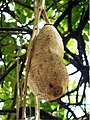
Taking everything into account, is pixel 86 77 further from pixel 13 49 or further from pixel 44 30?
pixel 44 30

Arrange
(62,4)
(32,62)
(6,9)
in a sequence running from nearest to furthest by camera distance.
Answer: (32,62), (6,9), (62,4)

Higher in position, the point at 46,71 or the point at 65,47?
the point at 65,47

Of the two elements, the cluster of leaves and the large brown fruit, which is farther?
the cluster of leaves

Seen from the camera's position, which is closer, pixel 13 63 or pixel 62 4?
pixel 13 63

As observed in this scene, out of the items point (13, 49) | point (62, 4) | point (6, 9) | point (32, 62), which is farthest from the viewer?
point (62, 4)

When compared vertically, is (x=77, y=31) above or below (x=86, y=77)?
above

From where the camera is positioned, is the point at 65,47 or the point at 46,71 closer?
the point at 46,71

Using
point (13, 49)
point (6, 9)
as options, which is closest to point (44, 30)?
point (13, 49)

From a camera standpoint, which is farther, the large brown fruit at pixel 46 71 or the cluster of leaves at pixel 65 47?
the cluster of leaves at pixel 65 47
